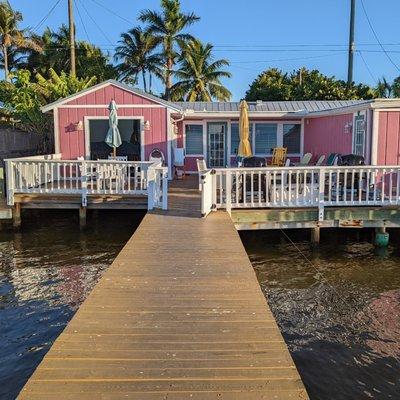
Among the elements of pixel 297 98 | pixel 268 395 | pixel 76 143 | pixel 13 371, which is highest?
pixel 297 98

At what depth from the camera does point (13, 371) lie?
5160 mm

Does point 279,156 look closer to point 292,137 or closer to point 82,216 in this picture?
point 292,137

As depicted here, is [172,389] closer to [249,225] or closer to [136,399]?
[136,399]

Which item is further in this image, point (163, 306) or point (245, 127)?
point (245, 127)

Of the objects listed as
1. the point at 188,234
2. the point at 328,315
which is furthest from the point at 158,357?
the point at 188,234

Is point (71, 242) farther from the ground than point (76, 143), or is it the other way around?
point (76, 143)

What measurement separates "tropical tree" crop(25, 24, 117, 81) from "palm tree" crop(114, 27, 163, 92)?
4.35 ft

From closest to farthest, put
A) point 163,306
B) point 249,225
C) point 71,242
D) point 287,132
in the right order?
point 163,306
point 249,225
point 71,242
point 287,132

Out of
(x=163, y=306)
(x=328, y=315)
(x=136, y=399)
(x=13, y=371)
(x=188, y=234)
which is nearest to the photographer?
(x=136, y=399)

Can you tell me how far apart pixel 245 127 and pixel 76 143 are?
17.3 feet

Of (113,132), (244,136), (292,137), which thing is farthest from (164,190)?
(292,137)

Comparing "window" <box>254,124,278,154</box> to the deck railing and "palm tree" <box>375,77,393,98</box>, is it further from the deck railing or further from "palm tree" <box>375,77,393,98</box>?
"palm tree" <box>375,77,393,98</box>

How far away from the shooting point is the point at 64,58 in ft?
113

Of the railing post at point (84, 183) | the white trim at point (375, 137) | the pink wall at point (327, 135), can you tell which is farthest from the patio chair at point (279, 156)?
the railing post at point (84, 183)
